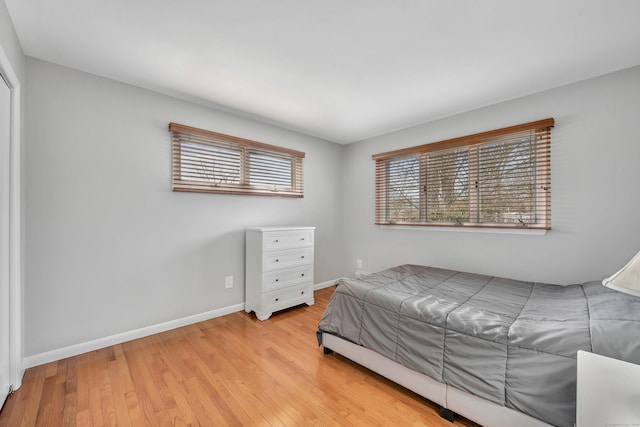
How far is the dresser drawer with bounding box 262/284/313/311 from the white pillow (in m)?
2.58

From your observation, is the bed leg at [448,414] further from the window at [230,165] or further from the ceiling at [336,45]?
the window at [230,165]

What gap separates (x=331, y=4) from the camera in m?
1.45

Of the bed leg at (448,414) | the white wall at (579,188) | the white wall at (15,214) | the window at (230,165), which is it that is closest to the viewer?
the bed leg at (448,414)

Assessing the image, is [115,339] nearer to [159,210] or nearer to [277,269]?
[159,210]

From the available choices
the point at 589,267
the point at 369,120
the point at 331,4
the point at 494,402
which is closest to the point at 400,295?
the point at 494,402

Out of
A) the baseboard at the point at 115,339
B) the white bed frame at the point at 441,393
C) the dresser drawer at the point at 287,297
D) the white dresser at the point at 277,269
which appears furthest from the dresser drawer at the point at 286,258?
the white bed frame at the point at 441,393

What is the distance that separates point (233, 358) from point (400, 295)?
4.61 ft

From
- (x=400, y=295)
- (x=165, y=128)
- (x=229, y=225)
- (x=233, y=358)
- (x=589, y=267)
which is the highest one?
(x=165, y=128)

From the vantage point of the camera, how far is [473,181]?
9.15 ft

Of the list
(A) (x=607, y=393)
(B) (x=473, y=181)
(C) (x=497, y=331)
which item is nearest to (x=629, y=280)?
(A) (x=607, y=393)

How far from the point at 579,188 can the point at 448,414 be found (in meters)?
2.17

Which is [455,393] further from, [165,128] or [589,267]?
[165,128]

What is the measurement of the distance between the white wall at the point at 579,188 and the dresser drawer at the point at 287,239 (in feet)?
5.56

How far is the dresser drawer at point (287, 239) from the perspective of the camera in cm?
280
